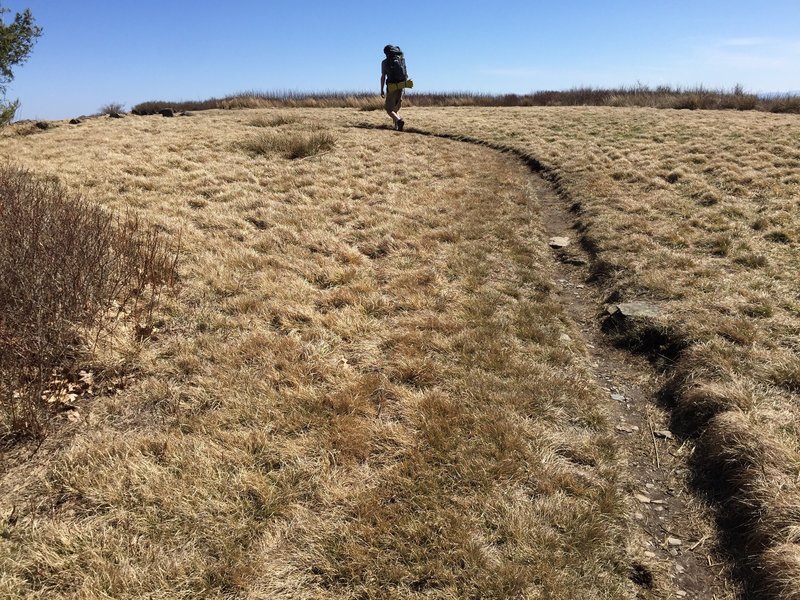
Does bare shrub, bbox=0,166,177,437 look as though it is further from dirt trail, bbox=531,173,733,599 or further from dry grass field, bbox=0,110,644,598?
dirt trail, bbox=531,173,733,599

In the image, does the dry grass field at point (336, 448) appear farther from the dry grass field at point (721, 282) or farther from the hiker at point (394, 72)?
the hiker at point (394, 72)

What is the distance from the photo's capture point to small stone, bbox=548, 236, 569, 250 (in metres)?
7.69

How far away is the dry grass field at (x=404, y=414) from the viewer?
2.54m

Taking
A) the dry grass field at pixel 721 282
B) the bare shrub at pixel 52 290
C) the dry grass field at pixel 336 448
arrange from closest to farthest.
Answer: the dry grass field at pixel 336 448, the dry grass field at pixel 721 282, the bare shrub at pixel 52 290

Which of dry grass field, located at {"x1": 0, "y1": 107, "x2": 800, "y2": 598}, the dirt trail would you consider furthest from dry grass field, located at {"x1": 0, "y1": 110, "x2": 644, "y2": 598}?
the dirt trail

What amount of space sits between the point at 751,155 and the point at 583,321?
10.1 m

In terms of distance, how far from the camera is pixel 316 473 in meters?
3.10

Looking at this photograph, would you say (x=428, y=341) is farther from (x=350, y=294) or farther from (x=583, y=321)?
(x=583, y=321)

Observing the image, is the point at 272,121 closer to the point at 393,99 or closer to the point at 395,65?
the point at 393,99

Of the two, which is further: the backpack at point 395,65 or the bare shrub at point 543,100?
the bare shrub at point 543,100

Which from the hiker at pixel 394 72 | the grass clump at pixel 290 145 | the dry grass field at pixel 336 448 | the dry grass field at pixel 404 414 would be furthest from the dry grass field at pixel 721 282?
the grass clump at pixel 290 145

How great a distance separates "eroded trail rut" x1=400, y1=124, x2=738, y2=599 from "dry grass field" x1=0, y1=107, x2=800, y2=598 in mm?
84

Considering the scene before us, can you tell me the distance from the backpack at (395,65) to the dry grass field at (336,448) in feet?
37.5

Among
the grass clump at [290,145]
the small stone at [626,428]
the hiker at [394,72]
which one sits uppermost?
the hiker at [394,72]
